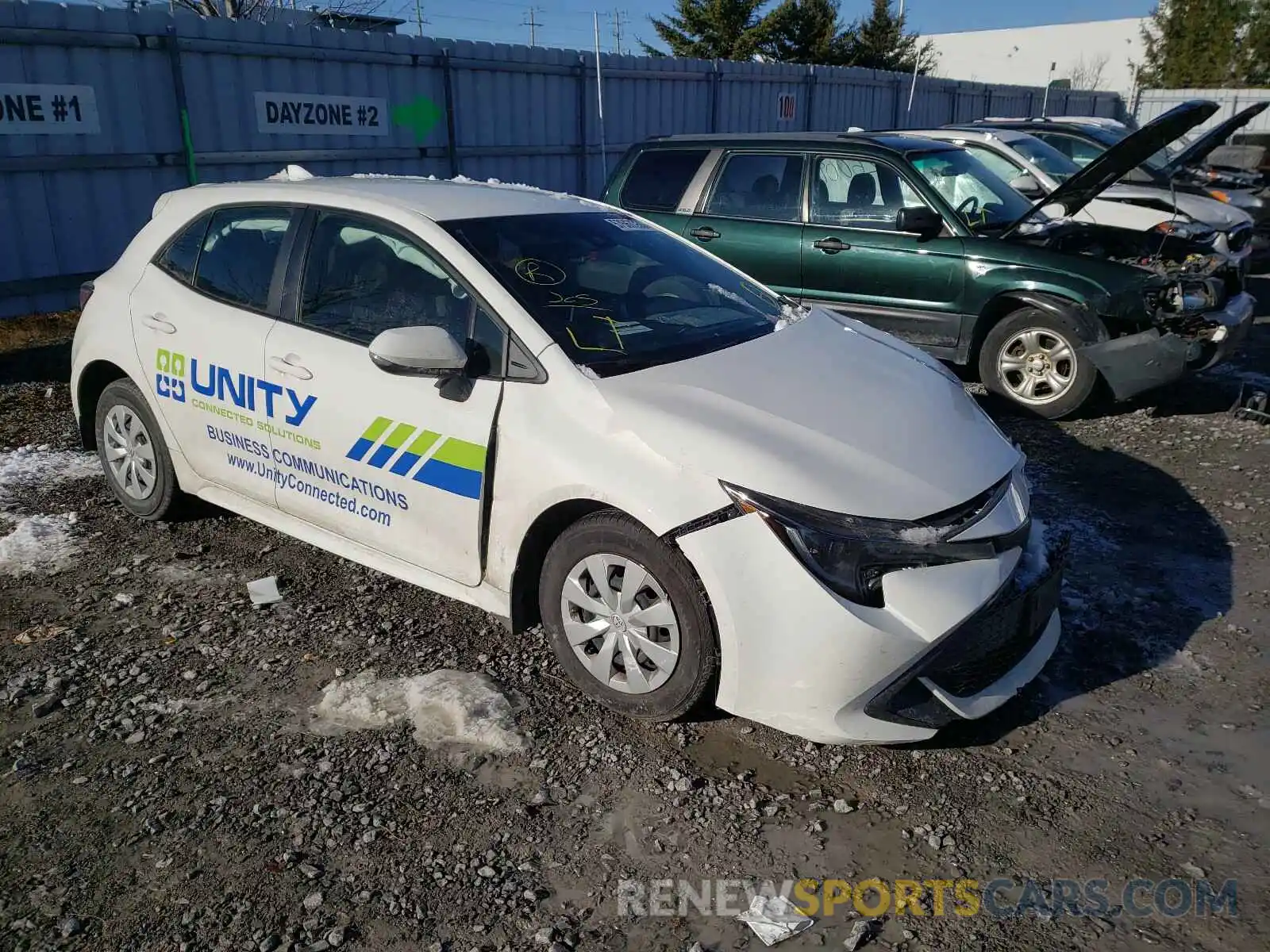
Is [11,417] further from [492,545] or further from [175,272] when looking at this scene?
[492,545]

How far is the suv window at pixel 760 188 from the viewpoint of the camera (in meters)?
7.39

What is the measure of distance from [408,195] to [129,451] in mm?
2063

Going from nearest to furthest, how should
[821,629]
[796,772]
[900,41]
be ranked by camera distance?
[821,629] → [796,772] → [900,41]

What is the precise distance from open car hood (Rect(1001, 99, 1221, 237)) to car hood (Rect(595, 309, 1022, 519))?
3.28 m

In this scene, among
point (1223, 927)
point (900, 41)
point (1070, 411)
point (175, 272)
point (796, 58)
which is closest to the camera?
point (1223, 927)

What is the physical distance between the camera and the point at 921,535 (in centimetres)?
299

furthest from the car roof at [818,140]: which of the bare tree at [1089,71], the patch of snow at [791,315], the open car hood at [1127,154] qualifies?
the bare tree at [1089,71]

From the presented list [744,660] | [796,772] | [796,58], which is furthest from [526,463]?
[796,58]

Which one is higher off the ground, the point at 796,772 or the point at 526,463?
the point at 526,463

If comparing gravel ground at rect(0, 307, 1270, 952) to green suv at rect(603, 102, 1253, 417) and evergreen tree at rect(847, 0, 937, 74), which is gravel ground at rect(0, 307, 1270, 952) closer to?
green suv at rect(603, 102, 1253, 417)

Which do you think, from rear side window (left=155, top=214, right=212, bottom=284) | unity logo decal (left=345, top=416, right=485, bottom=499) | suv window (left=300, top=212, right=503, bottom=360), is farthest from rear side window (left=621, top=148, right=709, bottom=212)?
unity logo decal (left=345, top=416, right=485, bottom=499)

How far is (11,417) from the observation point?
6746 millimetres

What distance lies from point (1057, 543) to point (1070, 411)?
343cm

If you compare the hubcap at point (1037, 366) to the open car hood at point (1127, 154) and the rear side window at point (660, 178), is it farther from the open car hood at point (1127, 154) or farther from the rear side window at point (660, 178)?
the rear side window at point (660, 178)
